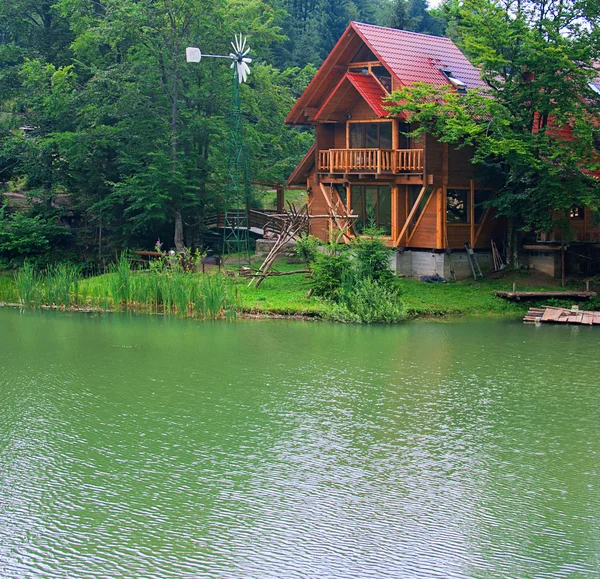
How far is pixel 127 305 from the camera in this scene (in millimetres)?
24422

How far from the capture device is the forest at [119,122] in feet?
106

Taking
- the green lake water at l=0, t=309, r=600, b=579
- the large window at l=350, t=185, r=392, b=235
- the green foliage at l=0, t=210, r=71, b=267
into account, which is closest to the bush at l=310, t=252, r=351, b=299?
the green lake water at l=0, t=309, r=600, b=579

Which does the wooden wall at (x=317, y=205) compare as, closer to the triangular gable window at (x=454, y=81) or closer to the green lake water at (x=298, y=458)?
the triangular gable window at (x=454, y=81)

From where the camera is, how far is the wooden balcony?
28312 millimetres

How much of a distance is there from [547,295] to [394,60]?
8.83 m

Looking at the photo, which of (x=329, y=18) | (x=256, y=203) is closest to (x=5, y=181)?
(x=256, y=203)

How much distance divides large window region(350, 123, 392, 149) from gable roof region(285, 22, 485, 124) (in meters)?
1.62

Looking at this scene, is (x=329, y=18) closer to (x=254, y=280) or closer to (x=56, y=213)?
(x=56, y=213)

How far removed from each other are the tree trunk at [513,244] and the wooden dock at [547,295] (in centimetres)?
318

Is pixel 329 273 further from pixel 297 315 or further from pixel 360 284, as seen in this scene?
pixel 297 315

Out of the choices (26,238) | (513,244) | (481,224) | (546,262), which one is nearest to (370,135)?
(481,224)

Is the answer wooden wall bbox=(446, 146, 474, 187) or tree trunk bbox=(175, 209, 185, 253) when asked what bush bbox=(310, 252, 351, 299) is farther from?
tree trunk bbox=(175, 209, 185, 253)

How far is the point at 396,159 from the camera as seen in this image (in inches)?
1121

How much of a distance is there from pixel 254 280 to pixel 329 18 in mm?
33823
